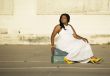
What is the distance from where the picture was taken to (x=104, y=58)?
41.9 ft

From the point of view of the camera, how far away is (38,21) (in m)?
16.4

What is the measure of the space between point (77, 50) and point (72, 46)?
0.21 m

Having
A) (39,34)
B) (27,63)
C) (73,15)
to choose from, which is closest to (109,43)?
(73,15)

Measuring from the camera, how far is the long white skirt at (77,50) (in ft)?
36.5

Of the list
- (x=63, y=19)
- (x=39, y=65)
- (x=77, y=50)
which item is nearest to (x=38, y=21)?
(x=63, y=19)

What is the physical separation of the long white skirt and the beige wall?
5058mm

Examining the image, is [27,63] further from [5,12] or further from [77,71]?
[5,12]

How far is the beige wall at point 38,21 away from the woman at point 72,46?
4.75m

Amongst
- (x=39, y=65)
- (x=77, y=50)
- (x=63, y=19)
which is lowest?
(x=39, y=65)

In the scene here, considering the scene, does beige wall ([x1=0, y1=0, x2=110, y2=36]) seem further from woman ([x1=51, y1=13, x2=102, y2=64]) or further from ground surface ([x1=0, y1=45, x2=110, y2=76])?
woman ([x1=51, y1=13, x2=102, y2=64])

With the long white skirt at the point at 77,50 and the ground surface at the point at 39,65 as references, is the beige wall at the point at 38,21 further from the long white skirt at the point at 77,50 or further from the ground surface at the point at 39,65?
the long white skirt at the point at 77,50

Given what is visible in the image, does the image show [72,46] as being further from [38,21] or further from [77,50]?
[38,21]

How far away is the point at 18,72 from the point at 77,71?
1.49 metres

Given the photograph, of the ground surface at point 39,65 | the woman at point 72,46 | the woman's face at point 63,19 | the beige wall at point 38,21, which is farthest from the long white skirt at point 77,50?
the beige wall at point 38,21
